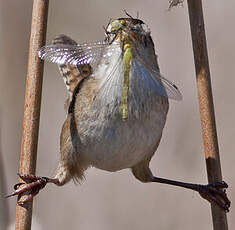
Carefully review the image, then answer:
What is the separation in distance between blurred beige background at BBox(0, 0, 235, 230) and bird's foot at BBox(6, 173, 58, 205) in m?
0.64

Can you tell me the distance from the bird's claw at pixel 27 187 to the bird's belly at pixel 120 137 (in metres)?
0.26

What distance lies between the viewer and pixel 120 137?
2.23m

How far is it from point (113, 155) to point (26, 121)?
0.47 m

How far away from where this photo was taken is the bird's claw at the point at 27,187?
209 centimetres

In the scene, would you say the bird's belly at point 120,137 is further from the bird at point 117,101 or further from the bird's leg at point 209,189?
the bird's leg at point 209,189

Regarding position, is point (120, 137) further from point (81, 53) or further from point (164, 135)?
point (164, 135)

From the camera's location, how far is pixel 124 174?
10.9 feet

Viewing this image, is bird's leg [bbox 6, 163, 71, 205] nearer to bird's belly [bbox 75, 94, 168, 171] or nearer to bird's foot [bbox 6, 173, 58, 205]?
bird's foot [bbox 6, 173, 58, 205]

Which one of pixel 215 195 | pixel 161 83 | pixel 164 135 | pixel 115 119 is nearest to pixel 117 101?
pixel 115 119

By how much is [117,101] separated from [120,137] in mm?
174

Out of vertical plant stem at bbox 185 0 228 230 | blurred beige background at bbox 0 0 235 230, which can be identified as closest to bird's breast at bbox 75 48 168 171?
vertical plant stem at bbox 185 0 228 230

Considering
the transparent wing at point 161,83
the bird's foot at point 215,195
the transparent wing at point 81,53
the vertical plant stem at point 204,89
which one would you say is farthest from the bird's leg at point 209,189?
the transparent wing at point 81,53

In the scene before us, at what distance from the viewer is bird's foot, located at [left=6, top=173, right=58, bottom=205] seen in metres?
2.09

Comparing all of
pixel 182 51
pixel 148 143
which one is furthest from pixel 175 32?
pixel 148 143
